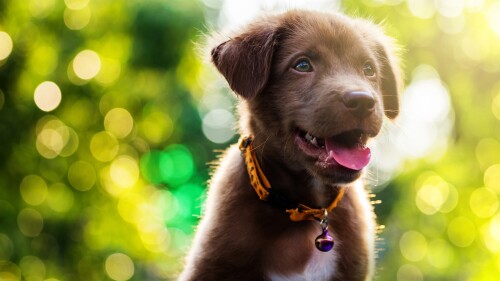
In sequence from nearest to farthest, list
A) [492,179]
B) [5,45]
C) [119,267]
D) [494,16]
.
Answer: [5,45] → [119,267] → [494,16] → [492,179]

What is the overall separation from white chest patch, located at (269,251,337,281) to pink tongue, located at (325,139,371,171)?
71 cm

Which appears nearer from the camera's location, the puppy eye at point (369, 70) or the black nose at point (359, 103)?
the black nose at point (359, 103)

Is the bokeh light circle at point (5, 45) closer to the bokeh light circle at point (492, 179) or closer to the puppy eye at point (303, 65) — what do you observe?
the puppy eye at point (303, 65)

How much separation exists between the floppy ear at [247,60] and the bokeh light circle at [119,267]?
11.4 metres

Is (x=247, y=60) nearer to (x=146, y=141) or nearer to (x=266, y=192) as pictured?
(x=266, y=192)

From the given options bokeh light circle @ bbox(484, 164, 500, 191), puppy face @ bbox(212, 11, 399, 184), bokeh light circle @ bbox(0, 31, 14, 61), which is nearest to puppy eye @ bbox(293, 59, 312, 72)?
puppy face @ bbox(212, 11, 399, 184)

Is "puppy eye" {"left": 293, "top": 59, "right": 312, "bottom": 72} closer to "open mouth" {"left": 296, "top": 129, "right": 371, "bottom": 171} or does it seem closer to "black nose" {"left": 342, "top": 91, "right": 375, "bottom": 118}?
"open mouth" {"left": 296, "top": 129, "right": 371, "bottom": 171}

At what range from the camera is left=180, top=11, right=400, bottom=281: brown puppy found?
3.84 meters

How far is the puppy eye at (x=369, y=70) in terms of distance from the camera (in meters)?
4.24

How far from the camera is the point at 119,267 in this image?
50.4 ft

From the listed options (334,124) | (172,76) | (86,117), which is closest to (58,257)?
(86,117)

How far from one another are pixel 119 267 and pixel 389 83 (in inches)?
470

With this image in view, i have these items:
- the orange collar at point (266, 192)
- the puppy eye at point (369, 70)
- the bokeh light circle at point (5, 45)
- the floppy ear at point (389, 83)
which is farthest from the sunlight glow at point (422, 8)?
the orange collar at point (266, 192)

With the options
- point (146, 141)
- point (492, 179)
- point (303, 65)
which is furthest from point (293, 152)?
point (492, 179)
